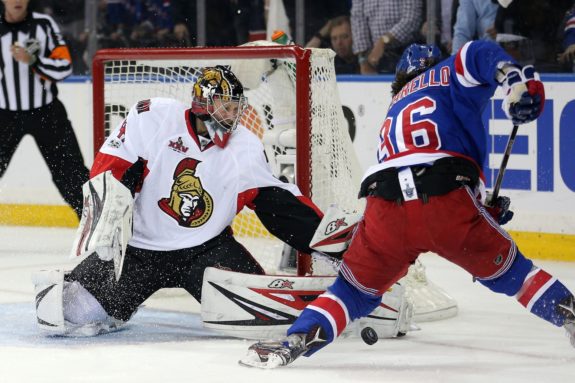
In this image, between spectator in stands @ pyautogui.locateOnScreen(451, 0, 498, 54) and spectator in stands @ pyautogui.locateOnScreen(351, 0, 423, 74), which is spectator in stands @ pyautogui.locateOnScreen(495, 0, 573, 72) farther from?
spectator in stands @ pyautogui.locateOnScreen(351, 0, 423, 74)

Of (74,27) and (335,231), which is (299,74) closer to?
(335,231)

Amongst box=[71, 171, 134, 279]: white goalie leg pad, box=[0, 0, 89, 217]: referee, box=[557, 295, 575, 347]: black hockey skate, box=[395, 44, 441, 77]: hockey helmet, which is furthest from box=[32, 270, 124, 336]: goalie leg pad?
box=[0, 0, 89, 217]: referee

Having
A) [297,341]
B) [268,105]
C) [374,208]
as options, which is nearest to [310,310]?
[297,341]

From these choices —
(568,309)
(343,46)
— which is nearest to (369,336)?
(568,309)

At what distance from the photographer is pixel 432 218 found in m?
3.31

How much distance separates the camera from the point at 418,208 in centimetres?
332

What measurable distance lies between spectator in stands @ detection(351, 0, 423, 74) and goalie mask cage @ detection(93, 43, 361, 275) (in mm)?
1459

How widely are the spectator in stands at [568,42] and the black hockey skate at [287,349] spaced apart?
112 inches

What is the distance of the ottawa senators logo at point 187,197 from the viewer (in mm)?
3986

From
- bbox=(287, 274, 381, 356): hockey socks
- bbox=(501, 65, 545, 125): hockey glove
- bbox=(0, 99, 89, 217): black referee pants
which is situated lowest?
bbox=(0, 99, 89, 217): black referee pants

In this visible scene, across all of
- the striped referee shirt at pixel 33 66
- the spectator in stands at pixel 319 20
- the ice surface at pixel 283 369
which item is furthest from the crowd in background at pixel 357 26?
the ice surface at pixel 283 369

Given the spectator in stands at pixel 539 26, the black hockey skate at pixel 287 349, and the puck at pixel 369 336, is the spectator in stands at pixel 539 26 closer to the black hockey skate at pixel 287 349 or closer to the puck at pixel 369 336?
the puck at pixel 369 336

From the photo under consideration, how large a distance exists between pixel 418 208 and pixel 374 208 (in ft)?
0.45

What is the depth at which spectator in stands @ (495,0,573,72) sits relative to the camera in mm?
5902
